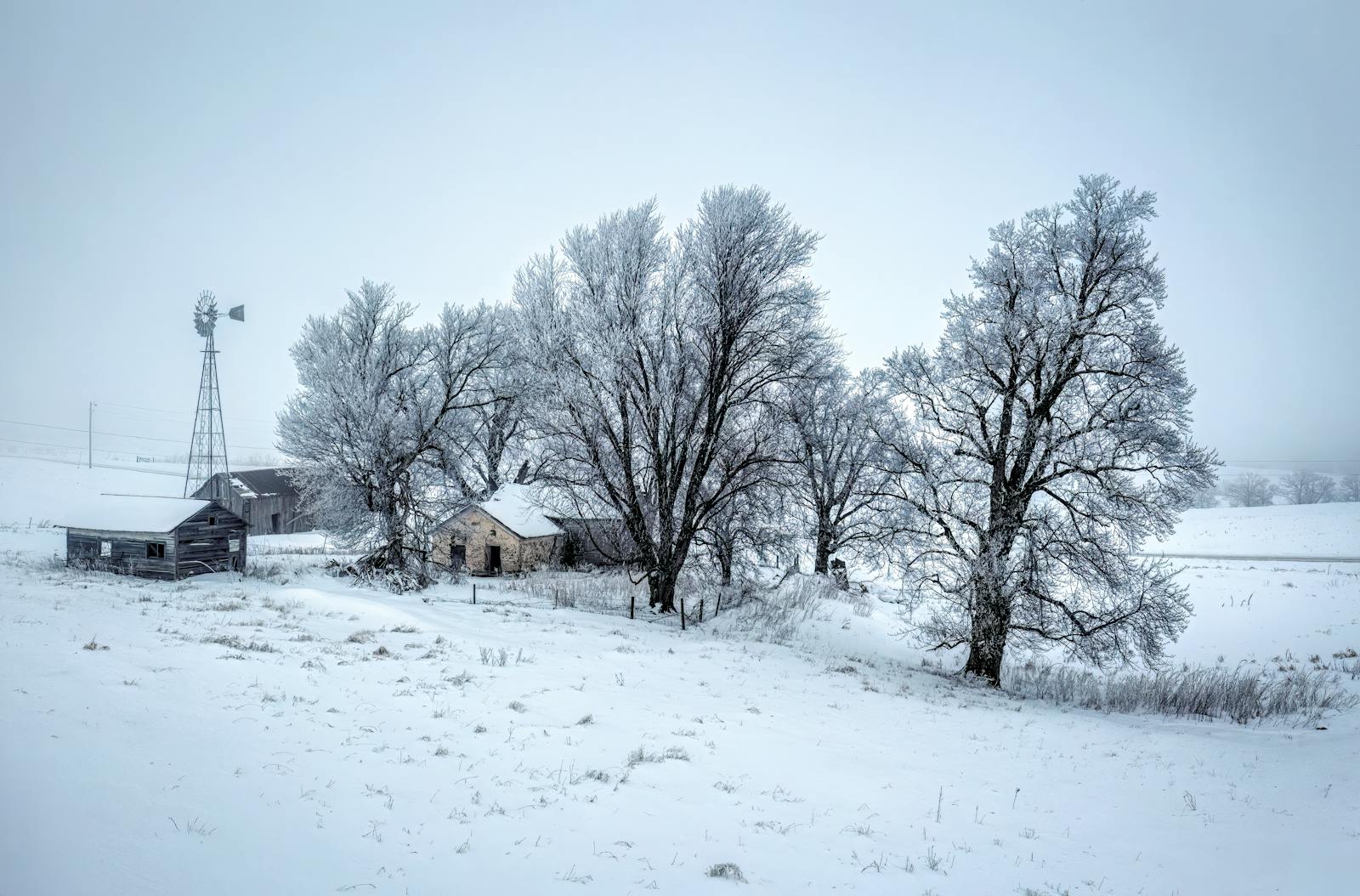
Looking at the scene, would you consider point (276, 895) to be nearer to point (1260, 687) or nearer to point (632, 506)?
point (632, 506)

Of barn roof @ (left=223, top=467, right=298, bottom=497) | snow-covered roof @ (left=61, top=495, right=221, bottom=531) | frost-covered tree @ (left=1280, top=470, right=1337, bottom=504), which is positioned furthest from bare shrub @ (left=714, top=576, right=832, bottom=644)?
frost-covered tree @ (left=1280, top=470, right=1337, bottom=504)

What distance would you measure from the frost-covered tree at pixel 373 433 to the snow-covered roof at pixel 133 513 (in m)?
4.47

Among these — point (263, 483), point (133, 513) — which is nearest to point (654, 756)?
point (133, 513)

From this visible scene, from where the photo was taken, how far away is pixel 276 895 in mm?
3752

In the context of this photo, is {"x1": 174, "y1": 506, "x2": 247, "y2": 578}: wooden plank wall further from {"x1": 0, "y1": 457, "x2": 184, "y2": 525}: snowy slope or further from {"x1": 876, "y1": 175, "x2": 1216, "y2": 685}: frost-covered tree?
{"x1": 876, "y1": 175, "x2": 1216, "y2": 685}: frost-covered tree

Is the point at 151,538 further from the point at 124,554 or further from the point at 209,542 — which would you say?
the point at 209,542

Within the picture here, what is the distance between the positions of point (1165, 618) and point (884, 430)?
6573 millimetres

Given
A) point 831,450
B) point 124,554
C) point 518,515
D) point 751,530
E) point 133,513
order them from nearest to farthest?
1. point 751,530
2. point 124,554
3. point 133,513
4. point 831,450
5. point 518,515

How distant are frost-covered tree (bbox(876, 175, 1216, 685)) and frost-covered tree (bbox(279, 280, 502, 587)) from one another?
18918 mm

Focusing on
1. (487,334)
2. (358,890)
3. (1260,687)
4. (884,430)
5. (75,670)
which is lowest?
(1260,687)

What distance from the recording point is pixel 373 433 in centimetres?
2548

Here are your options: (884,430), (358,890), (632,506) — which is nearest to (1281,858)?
(358,890)

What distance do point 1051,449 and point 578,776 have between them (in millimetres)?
11755

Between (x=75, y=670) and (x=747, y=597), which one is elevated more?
(x=75, y=670)
